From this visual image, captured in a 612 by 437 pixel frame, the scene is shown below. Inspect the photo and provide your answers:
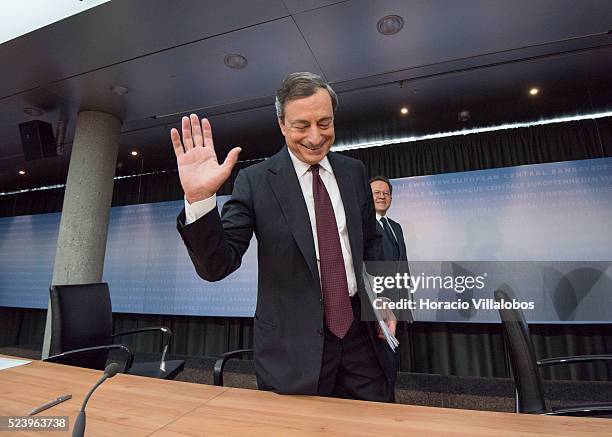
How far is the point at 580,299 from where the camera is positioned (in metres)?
3.16

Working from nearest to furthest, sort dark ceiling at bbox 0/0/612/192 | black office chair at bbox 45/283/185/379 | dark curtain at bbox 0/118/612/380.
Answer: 1. black office chair at bbox 45/283/185/379
2. dark ceiling at bbox 0/0/612/192
3. dark curtain at bbox 0/118/612/380

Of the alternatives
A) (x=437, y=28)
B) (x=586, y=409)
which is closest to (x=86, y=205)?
(x=437, y=28)

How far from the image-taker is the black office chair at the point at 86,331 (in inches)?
72.6

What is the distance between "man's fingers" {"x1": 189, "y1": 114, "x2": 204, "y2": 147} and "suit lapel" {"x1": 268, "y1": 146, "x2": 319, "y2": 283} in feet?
0.81

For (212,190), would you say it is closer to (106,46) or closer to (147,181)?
(106,46)

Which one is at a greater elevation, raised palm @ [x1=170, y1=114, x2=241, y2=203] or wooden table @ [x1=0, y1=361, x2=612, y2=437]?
raised palm @ [x1=170, y1=114, x2=241, y2=203]

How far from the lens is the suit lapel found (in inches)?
35.9

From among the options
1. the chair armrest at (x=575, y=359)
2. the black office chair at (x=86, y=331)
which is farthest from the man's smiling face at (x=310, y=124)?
the black office chair at (x=86, y=331)

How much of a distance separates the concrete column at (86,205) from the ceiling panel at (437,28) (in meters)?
2.66

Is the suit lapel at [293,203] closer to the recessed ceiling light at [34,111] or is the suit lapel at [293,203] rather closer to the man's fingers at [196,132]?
the man's fingers at [196,132]

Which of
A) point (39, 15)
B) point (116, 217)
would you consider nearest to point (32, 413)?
point (39, 15)

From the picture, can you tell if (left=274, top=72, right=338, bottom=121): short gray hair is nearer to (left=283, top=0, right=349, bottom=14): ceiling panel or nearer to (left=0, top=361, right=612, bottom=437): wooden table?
(left=0, top=361, right=612, bottom=437): wooden table

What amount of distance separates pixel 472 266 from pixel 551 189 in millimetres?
1191

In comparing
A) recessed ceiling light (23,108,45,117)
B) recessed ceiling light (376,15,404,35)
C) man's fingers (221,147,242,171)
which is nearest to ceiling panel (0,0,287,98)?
recessed ceiling light (23,108,45,117)
